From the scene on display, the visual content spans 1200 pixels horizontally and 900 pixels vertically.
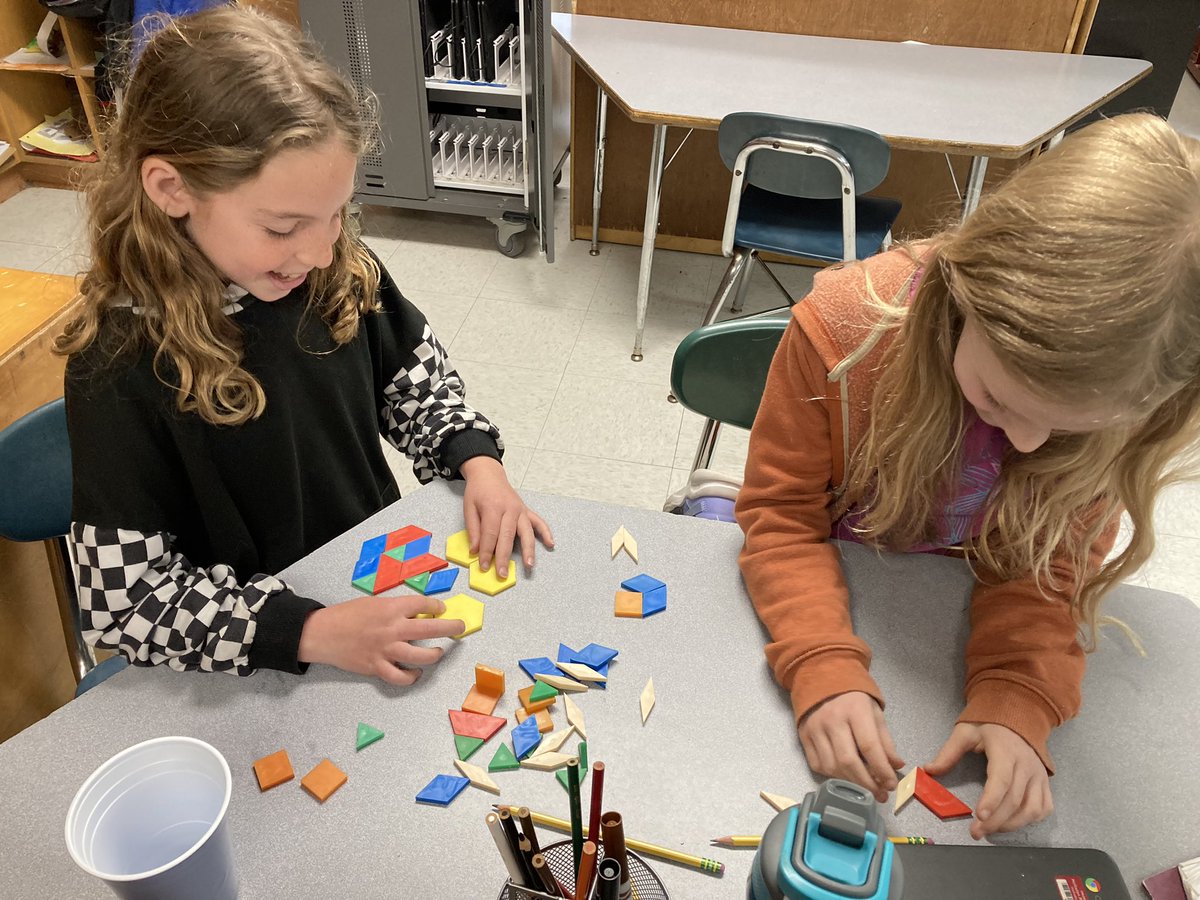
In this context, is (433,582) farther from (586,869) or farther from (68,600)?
(68,600)

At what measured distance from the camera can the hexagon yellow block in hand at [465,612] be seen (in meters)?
0.89

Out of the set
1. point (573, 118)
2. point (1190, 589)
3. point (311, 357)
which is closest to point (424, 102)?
point (573, 118)

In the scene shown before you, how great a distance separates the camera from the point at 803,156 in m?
2.13

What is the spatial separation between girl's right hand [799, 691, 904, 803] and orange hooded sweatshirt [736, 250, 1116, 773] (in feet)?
0.04

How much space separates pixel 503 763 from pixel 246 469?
1.67 feet

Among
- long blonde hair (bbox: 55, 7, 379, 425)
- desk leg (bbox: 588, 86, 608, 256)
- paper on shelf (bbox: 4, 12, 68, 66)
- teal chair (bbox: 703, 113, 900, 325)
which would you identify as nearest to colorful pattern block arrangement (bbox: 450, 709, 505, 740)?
long blonde hair (bbox: 55, 7, 379, 425)

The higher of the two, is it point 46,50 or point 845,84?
point 845,84

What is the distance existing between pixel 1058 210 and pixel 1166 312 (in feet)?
0.37

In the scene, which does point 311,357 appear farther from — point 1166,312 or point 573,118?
point 573,118

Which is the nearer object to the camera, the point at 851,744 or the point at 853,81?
the point at 851,744

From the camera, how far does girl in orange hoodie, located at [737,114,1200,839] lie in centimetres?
69

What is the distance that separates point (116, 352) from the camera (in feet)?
2.97

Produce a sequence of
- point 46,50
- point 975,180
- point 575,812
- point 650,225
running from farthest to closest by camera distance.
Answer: point 46,50 < point 650,225 < point 975,180 < point 575,812

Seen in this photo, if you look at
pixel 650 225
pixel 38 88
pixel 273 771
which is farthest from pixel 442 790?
pixel 38 88
